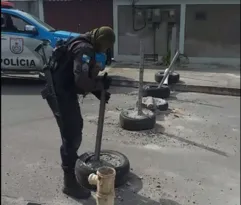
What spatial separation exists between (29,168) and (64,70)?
1.48m

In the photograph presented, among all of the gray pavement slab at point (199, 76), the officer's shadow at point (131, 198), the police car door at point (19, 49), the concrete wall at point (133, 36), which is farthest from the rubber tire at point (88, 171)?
the concrete wall at point (133, 36)

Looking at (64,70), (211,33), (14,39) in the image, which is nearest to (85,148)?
(64,70)

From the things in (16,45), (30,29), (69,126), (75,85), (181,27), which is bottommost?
(69,126)

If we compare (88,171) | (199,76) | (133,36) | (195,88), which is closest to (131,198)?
(88,171)

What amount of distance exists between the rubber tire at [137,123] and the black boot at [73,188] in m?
1.97

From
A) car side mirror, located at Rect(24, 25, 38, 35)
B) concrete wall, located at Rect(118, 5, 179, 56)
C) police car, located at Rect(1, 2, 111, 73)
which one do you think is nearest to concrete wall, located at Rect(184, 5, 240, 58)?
concrete wall, located at Rect(118, 5, 179, 56)

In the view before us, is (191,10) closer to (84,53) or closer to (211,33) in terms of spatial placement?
(211,33)

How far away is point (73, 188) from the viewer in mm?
3541

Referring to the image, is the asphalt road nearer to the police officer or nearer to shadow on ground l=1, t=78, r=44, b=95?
the police officer

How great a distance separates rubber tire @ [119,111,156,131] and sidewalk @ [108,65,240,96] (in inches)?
116

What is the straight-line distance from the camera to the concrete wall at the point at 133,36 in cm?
1225

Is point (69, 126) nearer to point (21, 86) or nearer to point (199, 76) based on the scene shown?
point (21, 86)

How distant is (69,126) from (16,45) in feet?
17.8

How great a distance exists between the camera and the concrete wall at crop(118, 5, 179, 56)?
12.3m
